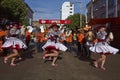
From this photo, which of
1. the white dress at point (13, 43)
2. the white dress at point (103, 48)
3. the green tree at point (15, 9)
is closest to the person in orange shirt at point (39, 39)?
the white dress at point (13, 43)

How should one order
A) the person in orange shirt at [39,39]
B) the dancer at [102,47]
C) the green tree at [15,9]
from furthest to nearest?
the green tree at [15,9]
the person in orange shirt at [39,39]
the dancer at [102,47]

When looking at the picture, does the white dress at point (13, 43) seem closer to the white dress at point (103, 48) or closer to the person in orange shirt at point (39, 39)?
the white dress at point (103, 48)

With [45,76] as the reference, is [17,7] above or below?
above

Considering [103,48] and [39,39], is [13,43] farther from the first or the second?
[39,39]

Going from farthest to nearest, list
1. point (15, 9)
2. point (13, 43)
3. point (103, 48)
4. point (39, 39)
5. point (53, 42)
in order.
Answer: point (15, 9), point (39, 39), point (53, 42), point (13, 43), point (103, 48)

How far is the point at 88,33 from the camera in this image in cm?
2184

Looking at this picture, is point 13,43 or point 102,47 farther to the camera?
point 13,43

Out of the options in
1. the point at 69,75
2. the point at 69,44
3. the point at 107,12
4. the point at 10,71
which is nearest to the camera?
the point at 69,75

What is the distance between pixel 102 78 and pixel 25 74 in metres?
2.64

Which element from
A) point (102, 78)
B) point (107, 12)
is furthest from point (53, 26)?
point (107, 12)

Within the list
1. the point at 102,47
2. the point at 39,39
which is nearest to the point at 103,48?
the point at 102,47

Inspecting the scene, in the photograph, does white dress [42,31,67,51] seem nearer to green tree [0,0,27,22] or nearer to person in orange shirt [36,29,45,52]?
person in orange shirt [36,29,45,52]


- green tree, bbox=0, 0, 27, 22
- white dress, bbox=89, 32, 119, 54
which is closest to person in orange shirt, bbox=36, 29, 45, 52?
white dress, bbox=89, 32, 119, 54

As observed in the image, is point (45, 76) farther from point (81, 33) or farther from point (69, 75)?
point (81, 33)
